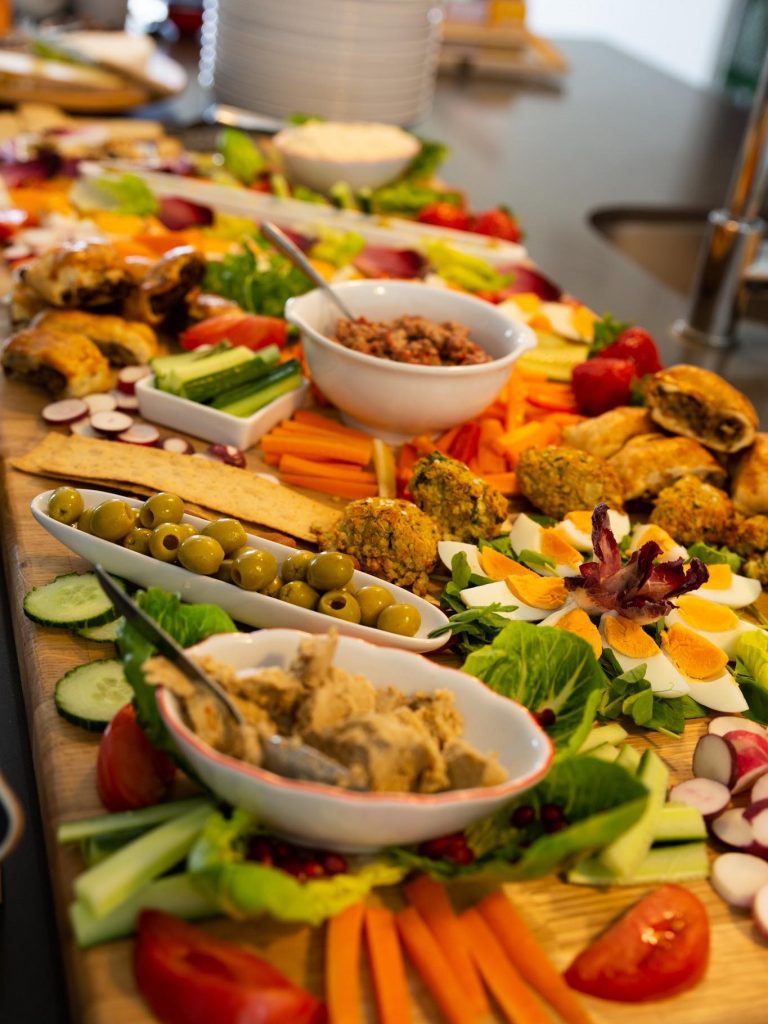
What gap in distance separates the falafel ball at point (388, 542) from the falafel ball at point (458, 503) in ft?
0.44

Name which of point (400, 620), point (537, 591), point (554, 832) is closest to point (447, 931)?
point (554, 832)

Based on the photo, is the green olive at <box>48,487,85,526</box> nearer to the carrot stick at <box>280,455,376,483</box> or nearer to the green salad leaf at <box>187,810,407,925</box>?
the carrot stick at <box>280,455,376,483</box>

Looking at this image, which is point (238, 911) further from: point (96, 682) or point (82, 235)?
point (82, 235)

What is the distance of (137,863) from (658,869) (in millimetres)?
791

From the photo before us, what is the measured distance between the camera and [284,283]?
327 cm

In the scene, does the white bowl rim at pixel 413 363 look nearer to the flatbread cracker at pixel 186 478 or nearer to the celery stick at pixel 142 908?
the flatbread cracker at pixel 186 478

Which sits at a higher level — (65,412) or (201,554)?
(201,554)

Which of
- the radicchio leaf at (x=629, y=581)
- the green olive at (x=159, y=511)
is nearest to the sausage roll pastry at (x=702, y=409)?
the radicchio leaf at (x=629, y=581)

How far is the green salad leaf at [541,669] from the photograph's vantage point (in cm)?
192

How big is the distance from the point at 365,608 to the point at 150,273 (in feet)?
4.84

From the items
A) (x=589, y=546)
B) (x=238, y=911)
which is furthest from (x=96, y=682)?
(x=589, y=546)

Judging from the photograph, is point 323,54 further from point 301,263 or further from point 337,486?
point 337,486

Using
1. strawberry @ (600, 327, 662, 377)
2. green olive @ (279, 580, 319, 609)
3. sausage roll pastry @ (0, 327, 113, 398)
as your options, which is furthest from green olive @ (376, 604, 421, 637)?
strawberry @ (600, 327, 662, 377)

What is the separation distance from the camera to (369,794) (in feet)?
4.78
